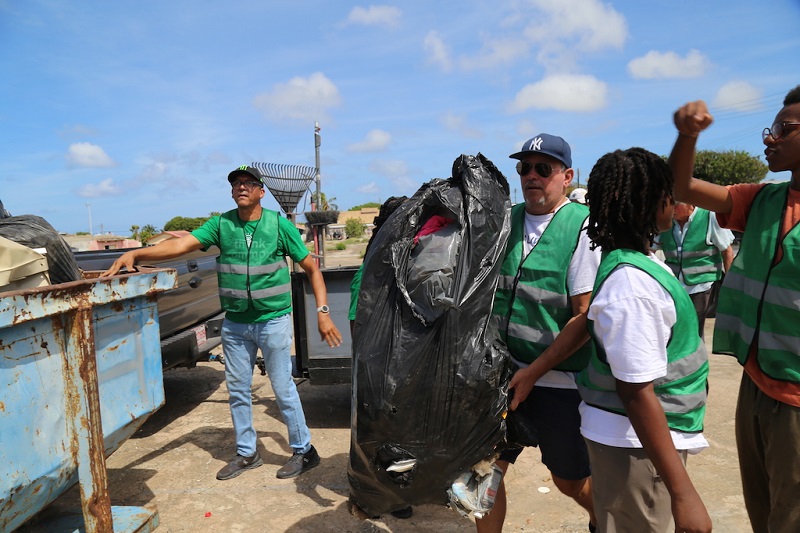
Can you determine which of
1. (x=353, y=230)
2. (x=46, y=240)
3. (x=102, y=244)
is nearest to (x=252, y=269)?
(x=46, y=240)

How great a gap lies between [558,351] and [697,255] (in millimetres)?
3128

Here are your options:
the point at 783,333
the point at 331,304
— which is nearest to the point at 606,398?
the point at 783,333

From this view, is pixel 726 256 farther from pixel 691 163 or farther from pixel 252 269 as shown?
pixel 252 269

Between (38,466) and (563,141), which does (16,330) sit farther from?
(563,141)

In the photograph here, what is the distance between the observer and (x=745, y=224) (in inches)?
84.7

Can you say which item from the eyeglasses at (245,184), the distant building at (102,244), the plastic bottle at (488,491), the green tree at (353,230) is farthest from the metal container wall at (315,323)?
the green tree at (353,230)

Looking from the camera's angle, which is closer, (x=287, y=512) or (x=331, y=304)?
(x=287, y=512)

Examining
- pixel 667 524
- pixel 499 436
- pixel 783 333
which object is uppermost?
pixel 783 333

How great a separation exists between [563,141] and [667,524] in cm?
149

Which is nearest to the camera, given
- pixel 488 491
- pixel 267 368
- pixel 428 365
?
pixel 428 365

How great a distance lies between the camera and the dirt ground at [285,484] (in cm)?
309

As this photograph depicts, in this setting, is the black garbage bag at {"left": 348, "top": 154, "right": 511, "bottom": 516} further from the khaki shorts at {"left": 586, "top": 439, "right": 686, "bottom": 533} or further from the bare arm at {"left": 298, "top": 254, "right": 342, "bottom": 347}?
the bare arm at {"left": 298, "top": 254, "right": 342, "bottom": 347}

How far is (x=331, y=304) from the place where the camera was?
15.0 ft

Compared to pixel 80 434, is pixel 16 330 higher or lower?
higher
